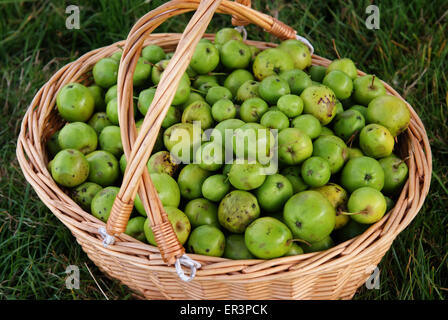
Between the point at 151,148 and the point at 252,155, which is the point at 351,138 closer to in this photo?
the point at 252,155

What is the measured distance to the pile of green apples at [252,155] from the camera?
176 centimetres

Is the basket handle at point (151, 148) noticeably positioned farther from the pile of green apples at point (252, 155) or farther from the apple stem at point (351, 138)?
the apple stem at point (351, 138)

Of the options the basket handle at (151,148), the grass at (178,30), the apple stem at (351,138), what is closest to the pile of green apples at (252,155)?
the apple stem at (351,138)

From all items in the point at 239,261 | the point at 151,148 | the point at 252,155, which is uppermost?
the point at 151,148

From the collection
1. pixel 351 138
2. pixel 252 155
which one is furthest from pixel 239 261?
pixel 351 138

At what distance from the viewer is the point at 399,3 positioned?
3.43 meters

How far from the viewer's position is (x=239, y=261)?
1.62m

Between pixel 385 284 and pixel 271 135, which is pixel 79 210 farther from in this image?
pixel 385 284

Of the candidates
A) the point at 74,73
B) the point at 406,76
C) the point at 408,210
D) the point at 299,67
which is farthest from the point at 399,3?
the point at 74,73

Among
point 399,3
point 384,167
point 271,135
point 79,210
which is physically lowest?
point 79,210

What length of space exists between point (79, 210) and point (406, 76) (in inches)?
93.2

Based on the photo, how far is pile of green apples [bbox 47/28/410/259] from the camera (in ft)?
5.77

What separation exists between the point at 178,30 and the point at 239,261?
248 centimetres

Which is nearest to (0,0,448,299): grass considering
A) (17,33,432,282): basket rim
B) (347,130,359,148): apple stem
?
(17,33,432,282): basket rim
